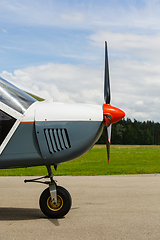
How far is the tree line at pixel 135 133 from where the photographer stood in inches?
4624

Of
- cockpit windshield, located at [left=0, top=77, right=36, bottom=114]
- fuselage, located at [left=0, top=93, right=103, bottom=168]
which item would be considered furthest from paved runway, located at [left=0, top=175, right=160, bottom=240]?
cockpit windshield, located at [left=0, top=77, right=36, bottom=114]

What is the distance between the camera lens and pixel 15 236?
4191 millimetres

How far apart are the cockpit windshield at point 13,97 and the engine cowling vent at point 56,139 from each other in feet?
1.89

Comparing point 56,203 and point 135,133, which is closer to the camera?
point 56,203

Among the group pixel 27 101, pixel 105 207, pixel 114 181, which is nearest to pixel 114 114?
pixel 27 101

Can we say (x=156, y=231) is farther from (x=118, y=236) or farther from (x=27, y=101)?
(x=27, y=101)

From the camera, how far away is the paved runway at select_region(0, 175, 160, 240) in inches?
170

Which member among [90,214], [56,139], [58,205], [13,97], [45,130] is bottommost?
[90,214]

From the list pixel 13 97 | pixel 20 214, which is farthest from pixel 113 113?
pixel 20 214

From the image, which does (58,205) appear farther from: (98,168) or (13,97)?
(98,168)

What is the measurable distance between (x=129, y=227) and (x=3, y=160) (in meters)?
2.27

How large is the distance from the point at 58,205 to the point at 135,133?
118794 mm

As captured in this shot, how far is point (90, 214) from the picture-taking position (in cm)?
552

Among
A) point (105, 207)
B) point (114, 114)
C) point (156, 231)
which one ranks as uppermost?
point (114, 114)
